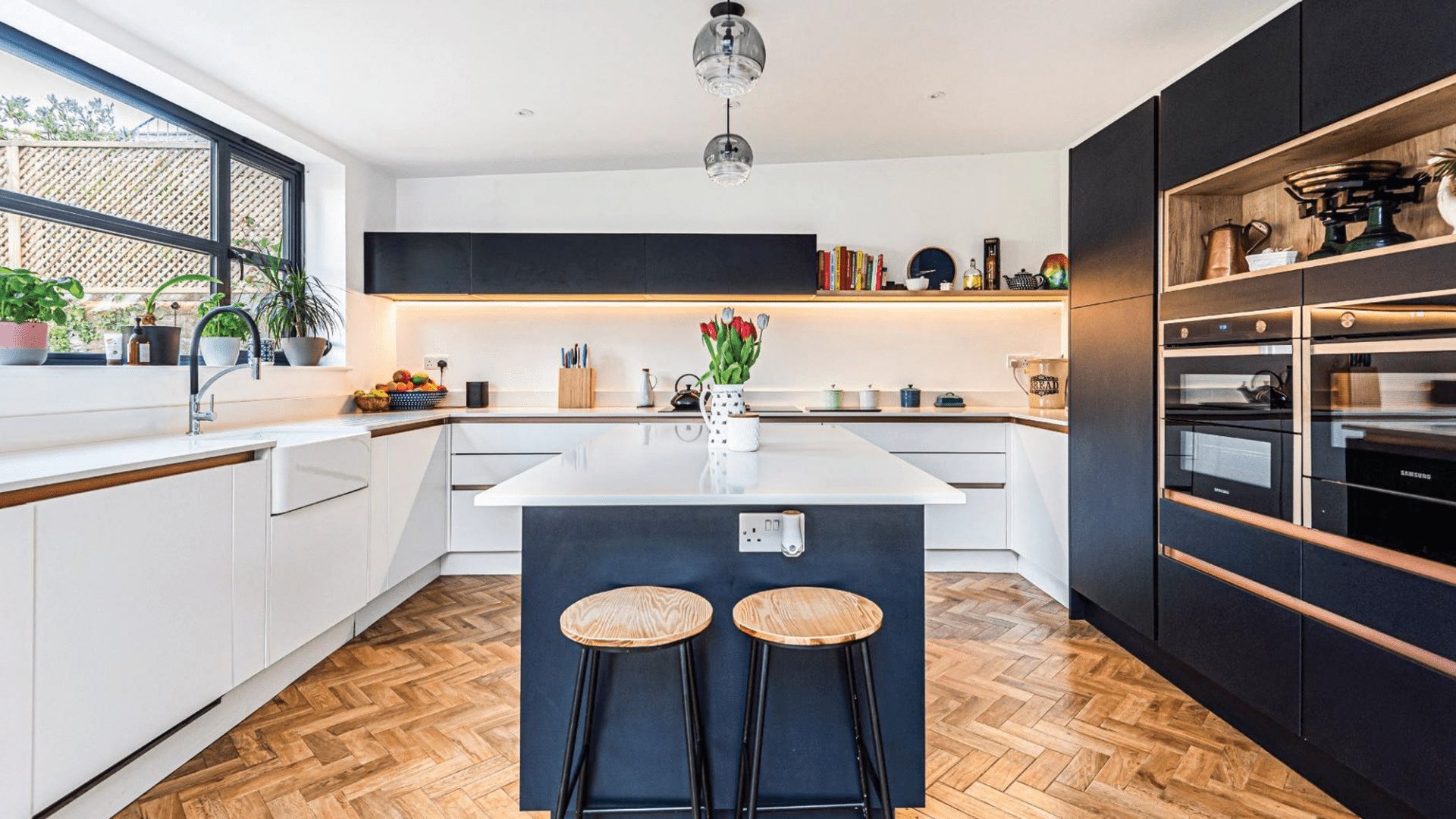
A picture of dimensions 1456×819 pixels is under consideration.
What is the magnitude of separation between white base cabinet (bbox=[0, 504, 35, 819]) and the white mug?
1.65 metres

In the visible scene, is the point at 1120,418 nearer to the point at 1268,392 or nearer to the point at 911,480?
the point at 1268,392

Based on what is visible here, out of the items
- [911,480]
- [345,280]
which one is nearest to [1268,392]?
[911,480]

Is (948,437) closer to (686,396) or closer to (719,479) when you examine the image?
(686,396)

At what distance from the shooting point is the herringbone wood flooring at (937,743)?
1.79 meters

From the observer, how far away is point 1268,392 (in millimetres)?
2023

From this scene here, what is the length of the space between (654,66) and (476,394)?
238 centimetres

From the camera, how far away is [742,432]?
6.98ft

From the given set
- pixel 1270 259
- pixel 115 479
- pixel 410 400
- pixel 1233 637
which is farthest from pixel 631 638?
pixel 410 400

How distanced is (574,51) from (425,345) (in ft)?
8.08

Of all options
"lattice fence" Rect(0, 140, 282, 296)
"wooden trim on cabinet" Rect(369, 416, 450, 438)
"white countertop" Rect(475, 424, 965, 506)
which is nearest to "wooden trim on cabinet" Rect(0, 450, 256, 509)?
"wooden trim on cabinet" Rect(369, 416, 450, 438)

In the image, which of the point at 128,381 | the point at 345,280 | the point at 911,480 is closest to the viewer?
the point at 911,480

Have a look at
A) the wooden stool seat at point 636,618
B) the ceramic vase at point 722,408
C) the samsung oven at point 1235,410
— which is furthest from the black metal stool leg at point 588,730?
the samsung oven at point 1235,410

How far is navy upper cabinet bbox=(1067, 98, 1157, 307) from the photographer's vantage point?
2.51 metres

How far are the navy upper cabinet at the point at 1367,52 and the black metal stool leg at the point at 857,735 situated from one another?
187cm
